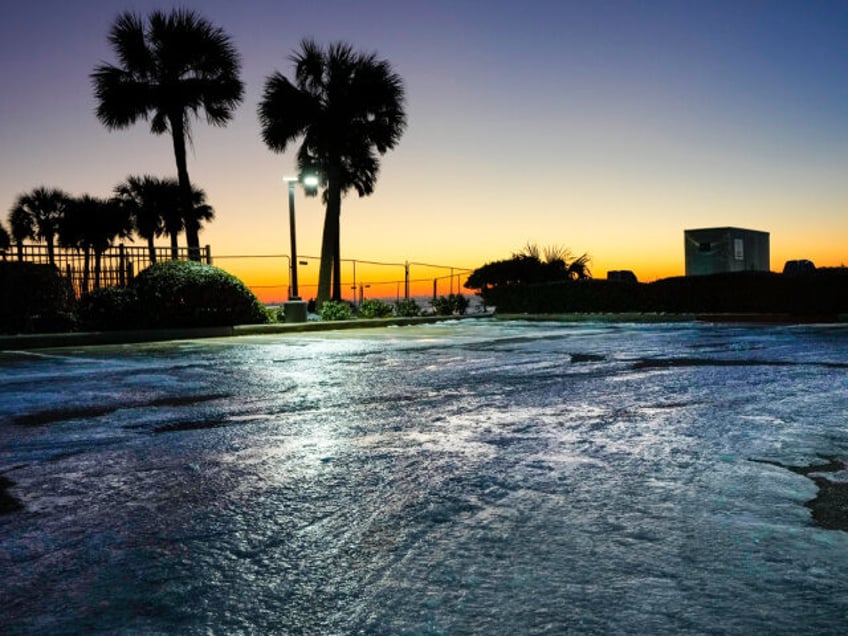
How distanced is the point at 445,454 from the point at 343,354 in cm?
832

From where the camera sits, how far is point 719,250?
99.7 ft

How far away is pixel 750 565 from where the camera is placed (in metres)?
3.16

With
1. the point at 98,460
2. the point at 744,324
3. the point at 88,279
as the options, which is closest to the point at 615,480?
the point at 98,460

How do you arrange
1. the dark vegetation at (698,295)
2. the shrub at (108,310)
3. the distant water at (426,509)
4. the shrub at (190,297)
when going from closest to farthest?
the distant water at (426,509)
the shrub at (108,310)
the shrub at (190,297)
the dark vegetation at (698,295)

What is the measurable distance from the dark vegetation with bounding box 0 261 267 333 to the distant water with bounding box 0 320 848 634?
10.6 metres

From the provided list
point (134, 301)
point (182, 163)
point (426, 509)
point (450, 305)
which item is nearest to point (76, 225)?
point (182, 163)

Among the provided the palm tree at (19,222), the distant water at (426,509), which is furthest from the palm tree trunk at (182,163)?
the palm tree at (19,222)

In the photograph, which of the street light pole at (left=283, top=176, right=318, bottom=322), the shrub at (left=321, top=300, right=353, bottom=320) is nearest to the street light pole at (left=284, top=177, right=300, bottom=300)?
the street light pole at (left=283, top=176, right=318, bottom=322)

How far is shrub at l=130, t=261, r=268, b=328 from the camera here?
19781 millimetres

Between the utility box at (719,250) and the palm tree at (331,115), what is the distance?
12.2 meters

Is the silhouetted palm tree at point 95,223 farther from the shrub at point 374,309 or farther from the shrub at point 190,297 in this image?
the shrub at point 190,297

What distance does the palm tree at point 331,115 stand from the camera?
30.1 metres

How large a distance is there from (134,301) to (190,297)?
1322mm

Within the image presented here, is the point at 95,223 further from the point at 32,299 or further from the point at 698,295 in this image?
the point at 698,295
